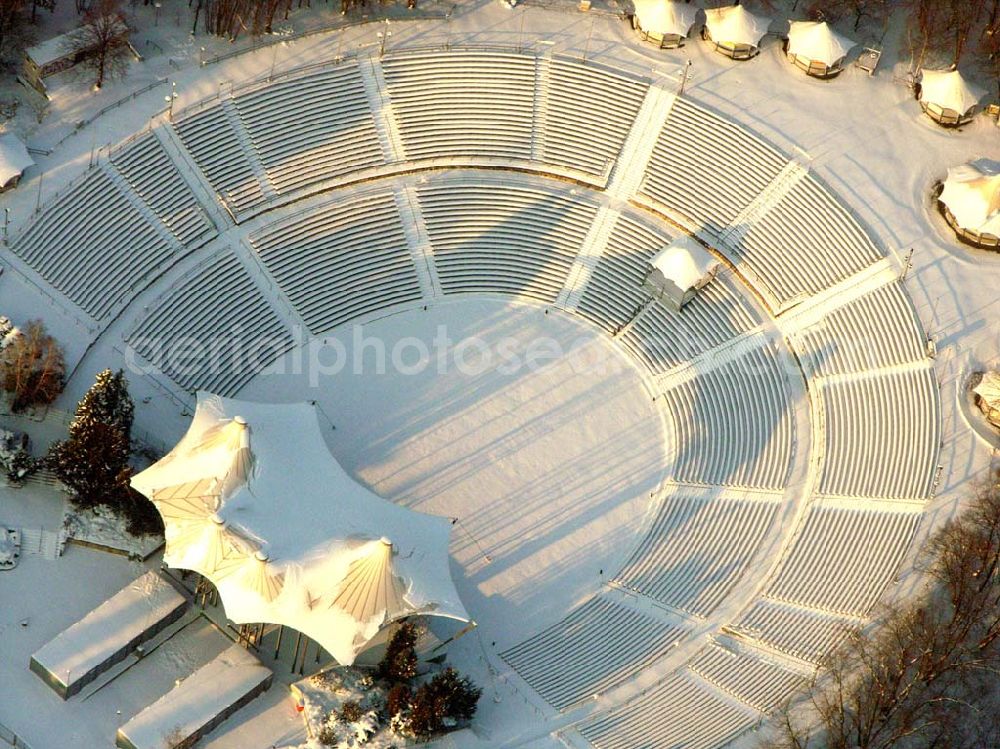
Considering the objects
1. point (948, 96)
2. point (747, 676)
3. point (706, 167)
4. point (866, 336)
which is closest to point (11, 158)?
point (706, 167)

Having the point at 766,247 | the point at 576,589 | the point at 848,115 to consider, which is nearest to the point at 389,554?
the point at 576,589

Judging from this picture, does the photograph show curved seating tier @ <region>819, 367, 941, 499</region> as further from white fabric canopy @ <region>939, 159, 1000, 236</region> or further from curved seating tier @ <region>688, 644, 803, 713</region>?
curved seating tier @ <region>688, 644, 803, 713</region>

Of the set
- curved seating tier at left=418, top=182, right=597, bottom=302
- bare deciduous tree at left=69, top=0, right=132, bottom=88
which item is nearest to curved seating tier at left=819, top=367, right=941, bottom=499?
curved seating tier at left=418, top=182, right=597, bottom=302

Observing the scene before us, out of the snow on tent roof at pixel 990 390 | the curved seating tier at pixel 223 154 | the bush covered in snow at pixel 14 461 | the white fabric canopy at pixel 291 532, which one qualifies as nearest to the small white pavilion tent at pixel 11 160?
the curved seating tier at pixel 223 154

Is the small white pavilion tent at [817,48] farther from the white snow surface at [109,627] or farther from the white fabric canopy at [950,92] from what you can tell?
the white snow surface at [109,627]

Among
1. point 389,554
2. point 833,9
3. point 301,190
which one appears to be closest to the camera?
point 389,554

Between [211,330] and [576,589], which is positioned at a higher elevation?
[211,330]

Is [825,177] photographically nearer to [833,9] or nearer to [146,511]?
[833,9]
